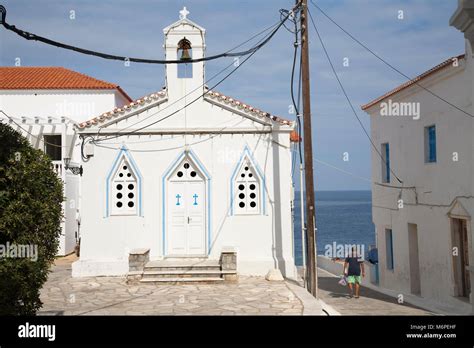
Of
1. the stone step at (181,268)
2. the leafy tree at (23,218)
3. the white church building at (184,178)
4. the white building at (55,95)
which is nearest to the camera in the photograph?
the leafy tree at (23,218)

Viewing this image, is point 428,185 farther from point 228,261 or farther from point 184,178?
point 184,178

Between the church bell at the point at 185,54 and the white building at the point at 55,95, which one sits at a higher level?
the white building at the point at 55,95

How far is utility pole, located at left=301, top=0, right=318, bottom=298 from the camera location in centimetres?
1247

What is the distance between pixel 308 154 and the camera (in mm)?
12734

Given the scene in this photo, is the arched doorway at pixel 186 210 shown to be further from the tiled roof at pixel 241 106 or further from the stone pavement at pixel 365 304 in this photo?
the stone pavement at pixel 365 304

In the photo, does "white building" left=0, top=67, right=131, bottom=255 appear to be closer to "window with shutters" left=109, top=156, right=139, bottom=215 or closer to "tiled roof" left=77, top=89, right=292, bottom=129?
"tiled roof" left=77, top=89, right=292, bottom=129

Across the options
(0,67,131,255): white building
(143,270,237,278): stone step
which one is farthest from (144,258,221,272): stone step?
(0,67,131,255): white building

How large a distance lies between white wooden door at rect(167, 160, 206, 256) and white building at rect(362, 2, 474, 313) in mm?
7495

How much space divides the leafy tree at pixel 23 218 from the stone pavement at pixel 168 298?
8.97 feet

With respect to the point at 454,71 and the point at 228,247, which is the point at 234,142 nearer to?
the point at 228,247

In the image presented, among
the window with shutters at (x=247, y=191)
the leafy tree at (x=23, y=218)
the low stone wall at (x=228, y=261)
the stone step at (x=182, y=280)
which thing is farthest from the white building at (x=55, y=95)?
the leafy tree at (x=23, y=218)

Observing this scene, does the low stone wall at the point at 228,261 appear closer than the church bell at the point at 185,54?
Yes

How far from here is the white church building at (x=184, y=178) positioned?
49.2ft
